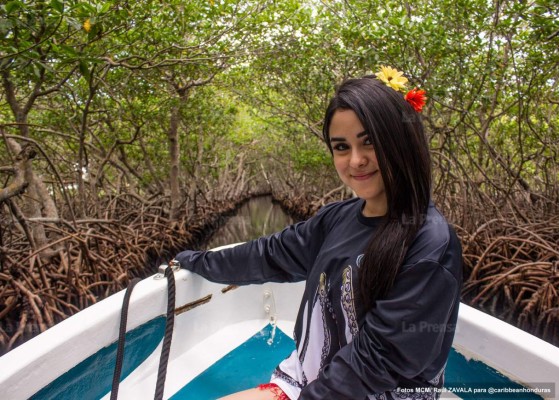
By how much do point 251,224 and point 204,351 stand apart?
820 centimetres

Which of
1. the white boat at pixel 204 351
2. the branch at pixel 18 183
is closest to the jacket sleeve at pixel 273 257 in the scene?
the white boat at pixel 204 351

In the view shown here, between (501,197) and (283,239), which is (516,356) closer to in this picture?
(283,239)

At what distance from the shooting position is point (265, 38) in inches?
194

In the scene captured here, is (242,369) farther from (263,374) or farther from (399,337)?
(399,337)

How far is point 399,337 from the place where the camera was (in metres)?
0.76

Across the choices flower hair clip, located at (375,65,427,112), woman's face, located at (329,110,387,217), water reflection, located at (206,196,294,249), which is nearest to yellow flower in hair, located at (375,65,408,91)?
flower hair clip, located at (375,65,427,112)

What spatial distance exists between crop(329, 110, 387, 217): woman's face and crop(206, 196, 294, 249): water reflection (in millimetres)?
6565

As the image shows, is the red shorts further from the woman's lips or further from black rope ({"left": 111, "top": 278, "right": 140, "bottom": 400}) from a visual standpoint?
the woman's lips

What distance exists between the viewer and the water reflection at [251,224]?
820cm

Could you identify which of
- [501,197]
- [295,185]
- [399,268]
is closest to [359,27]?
[501,197]

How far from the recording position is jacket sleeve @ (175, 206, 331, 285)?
4.11 ft

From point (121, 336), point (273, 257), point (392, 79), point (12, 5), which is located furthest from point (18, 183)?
point (392, 79)

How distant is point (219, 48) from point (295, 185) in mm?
Answer: 6898

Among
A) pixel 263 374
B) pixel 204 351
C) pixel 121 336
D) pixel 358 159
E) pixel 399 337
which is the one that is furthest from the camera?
pixel 204 351
